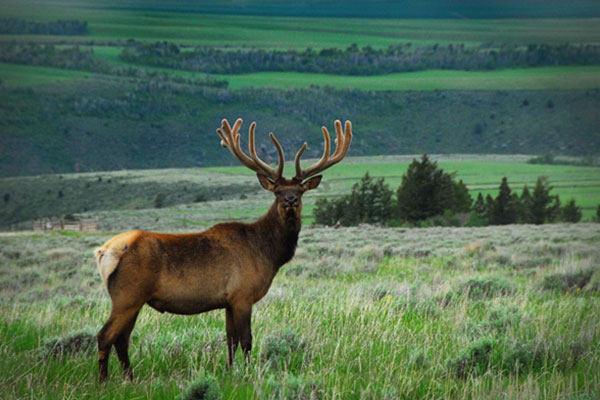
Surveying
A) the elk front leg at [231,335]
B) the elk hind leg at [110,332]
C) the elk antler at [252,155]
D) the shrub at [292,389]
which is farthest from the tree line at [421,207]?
the shrub at [292,389]

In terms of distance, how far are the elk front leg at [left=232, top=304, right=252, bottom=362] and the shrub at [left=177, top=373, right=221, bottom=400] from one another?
3.78 feet

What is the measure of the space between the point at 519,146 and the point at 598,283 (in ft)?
624

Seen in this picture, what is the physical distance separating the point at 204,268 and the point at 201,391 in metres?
1.41

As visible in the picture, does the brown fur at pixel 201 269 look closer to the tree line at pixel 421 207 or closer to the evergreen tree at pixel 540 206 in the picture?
the tree line at pixel 421 207

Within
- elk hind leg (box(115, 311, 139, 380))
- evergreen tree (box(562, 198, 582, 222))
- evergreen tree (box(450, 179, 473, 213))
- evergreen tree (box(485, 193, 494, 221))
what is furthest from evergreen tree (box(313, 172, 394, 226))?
elk hind leg (box(115, 311, 139, 380))

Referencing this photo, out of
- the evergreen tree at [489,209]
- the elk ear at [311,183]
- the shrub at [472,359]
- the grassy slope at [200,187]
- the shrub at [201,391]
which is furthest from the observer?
the grassy slope at [200,187]

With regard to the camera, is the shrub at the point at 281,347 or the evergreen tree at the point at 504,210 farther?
the evergreen tree at the point at 504,210

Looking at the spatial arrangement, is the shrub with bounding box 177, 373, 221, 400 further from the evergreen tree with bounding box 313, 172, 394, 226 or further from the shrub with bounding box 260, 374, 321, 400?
the evergreen tree with bounding box 313, 172, 394, 226

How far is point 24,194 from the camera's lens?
414 feet

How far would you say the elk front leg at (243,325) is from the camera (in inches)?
261

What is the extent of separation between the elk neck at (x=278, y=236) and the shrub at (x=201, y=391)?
192 cm

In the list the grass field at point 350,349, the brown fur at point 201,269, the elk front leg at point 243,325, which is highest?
the brown fur at point 201,269

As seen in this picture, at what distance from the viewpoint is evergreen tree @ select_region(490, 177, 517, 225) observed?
190ft

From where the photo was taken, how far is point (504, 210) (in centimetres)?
5812
